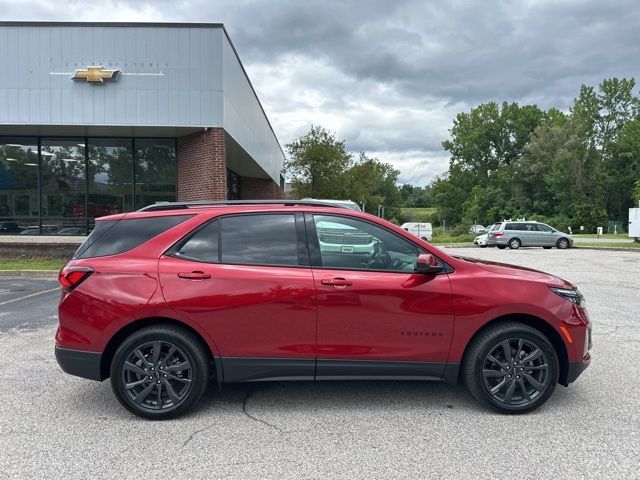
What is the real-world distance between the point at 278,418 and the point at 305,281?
3.65ft

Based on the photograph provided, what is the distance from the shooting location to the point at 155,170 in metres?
14.9

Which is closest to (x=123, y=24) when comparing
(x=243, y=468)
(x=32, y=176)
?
(x=32, y=176)

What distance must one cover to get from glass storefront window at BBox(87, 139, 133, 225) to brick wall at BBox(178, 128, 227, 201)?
69.7 inches

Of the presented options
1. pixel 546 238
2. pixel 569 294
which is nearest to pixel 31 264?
pixel 569 294

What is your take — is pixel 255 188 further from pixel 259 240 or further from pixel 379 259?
pixel 379 259

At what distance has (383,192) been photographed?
103m

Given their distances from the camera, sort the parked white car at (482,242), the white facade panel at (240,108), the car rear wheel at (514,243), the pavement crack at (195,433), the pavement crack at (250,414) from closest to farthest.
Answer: the pavement crack at (195,433) < the pavement crack at (250,414) < the white facade panel at (240,108) < the car rear wheel at (514,243) < the parked white car at (482,242)

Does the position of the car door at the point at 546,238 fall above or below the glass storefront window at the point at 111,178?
below

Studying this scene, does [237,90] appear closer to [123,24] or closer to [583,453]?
[123,24]

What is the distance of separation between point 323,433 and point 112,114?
12.3 meters

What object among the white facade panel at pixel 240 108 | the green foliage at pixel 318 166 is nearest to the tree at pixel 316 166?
the green foliage at pixel 318 166

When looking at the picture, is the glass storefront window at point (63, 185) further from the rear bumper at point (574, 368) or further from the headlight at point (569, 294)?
the rear bumper at point (574, 368)

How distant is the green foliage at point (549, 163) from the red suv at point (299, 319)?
50753mm

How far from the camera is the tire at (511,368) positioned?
3.76 meters
